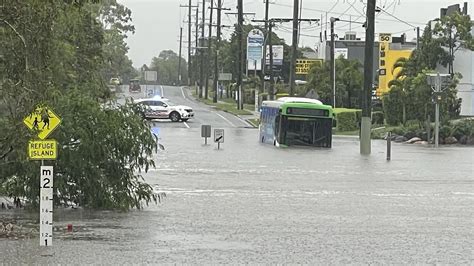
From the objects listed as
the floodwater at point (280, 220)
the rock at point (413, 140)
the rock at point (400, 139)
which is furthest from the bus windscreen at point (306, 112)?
the rock at point (400, 139)

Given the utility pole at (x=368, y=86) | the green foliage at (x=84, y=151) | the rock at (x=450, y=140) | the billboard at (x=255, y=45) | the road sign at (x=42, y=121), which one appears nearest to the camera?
the road sign at (x=42, y=121)

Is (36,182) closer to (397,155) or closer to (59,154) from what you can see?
(59,154)

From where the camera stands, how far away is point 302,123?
43.2 m

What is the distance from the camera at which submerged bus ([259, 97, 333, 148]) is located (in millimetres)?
42312

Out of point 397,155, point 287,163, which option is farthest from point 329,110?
point 287,163

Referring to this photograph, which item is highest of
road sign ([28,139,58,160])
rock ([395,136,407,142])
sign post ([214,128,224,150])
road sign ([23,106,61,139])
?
road sign ([23,106,61,139])

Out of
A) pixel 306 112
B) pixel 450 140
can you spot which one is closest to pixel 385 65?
pixel 450 140

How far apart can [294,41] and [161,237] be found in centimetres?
4568

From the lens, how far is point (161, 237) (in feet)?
48.0

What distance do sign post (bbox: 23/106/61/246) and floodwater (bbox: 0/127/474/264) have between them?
31 centimetres

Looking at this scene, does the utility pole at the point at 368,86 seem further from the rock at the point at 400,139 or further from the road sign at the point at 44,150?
the road sign at the point at 44,150

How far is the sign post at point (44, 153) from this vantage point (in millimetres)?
12836

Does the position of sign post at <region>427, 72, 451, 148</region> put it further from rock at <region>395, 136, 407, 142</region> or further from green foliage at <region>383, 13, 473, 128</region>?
rock at <region>395, 136, 407, 142</region>

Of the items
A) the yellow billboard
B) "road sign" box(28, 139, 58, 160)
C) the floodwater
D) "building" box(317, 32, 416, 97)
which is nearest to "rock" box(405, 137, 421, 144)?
the floodwater
